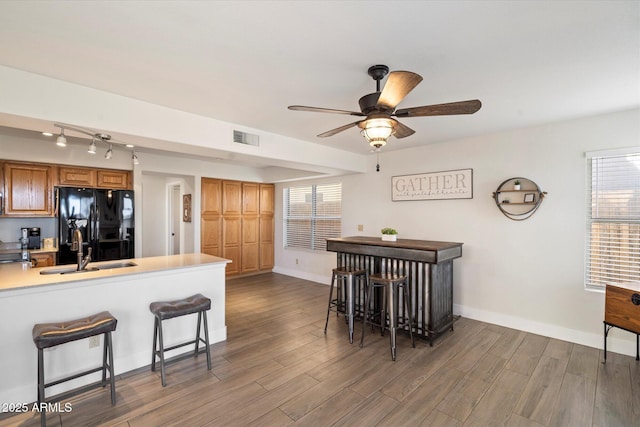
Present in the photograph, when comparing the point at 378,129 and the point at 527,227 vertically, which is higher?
the point at 378,129

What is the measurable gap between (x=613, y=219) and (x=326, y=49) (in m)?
3.56

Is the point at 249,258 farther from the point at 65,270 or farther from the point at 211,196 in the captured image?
the point at 65,270

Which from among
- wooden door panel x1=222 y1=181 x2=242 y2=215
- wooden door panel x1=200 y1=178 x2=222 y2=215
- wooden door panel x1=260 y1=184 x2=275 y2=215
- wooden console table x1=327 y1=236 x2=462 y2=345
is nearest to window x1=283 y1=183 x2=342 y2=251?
wooden door panel x1=260 y1=184 x2=275 y2=215

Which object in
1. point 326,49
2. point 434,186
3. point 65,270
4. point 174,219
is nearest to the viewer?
point 326,49

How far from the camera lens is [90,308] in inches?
101

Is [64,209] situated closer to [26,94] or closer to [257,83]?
[26,94]

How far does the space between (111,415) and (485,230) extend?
14.4 feet

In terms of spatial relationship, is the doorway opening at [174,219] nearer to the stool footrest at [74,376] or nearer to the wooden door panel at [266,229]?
the wooden door panel at [266,229]

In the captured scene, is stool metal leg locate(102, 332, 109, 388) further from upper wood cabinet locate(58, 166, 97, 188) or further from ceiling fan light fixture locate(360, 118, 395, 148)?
upper wood cabinet locate(58, 166, 97, 188)

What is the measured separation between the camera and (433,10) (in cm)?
158

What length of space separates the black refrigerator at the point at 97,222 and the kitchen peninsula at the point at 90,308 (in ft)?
4.59

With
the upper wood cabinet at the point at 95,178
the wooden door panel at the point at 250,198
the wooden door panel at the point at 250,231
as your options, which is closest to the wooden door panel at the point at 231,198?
the wooden door panel at the point at 250,198

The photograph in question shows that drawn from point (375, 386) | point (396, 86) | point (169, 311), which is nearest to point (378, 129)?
point (396, 86)

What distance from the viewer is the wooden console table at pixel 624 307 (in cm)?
263
